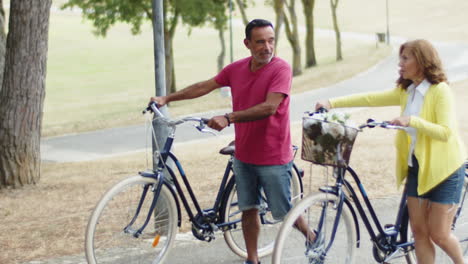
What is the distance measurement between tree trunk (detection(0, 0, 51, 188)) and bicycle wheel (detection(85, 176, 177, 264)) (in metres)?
4.70

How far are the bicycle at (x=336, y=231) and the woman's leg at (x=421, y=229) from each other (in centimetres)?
18

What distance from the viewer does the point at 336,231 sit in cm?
488

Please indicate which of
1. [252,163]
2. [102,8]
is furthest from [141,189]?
[102,8]

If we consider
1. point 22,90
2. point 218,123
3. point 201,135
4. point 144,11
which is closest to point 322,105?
point 218,123

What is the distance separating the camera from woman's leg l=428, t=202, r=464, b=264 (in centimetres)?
482

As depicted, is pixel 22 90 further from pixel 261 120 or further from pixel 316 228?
pixel 316 228

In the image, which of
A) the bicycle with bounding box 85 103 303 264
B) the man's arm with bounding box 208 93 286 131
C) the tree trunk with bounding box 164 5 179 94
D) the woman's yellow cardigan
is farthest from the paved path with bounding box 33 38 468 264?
the tree trunk with bounding box 164 5 179 94

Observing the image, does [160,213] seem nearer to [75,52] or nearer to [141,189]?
[141,189]

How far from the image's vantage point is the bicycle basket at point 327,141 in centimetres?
451

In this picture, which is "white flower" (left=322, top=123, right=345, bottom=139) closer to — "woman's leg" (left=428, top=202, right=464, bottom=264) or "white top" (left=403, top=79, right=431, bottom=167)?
"white top" (left=403, top=79, right=431, bottom=167)

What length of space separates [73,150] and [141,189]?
45.4 feet

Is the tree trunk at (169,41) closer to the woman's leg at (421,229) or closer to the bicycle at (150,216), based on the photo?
the bicycle at (150,216)

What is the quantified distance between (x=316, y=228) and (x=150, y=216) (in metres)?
1.12

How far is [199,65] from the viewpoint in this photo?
210 feet
